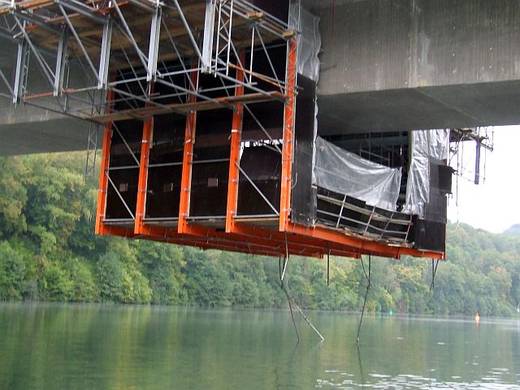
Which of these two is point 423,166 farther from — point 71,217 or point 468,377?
point 71,217

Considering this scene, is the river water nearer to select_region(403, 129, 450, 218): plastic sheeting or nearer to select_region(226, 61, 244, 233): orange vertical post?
select_region(226, 61, 244, 233): orange vertical post

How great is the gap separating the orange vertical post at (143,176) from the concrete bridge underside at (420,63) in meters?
5.28

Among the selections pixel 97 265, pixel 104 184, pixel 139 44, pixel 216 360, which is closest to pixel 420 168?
pixel 216 360

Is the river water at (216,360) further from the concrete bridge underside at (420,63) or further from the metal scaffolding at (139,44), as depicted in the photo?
the concrete bridge underside at (420,63)

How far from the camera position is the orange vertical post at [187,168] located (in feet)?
73.9

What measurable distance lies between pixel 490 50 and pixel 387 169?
8893mm

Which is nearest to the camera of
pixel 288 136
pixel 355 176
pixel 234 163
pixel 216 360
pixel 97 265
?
pixel 288 136

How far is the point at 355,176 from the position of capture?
81.5 feet

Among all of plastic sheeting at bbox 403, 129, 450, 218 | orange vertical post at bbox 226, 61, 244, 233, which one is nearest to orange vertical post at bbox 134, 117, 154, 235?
orange vertical post at bbox 226, 61, 244, 233

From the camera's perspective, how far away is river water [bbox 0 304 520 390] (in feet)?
79.2

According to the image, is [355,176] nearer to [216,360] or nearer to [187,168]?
[187,168]

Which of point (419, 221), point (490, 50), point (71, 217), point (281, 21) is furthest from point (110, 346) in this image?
point (71, 217)

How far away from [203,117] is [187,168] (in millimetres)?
1494

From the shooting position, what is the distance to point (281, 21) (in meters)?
20.7
